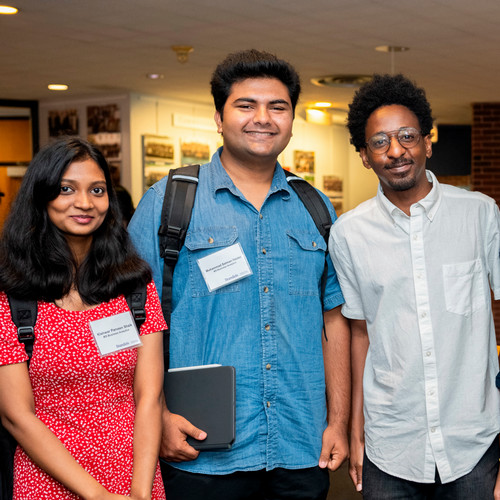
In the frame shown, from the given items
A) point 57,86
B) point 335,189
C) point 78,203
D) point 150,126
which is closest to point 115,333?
point 78,203

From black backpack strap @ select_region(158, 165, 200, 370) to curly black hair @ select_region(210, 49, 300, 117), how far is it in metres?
0.30

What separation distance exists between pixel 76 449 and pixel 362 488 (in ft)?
2.81

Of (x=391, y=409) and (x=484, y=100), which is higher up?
(x=484, y=100)

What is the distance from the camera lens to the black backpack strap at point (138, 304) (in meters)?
1.92

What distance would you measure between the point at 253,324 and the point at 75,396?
21.2 inches

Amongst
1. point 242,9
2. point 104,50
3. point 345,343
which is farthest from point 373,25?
point 345,343

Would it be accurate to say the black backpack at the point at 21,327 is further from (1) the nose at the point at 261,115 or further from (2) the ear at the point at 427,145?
(2) the ear at the point at 427,145

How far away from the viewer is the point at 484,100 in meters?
9.48

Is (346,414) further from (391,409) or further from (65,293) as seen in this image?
(65,293)

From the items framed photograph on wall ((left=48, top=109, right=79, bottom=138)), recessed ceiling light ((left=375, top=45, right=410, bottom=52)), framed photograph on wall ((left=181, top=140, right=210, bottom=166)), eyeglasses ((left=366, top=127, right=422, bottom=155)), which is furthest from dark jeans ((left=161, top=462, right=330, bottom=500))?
framed photograph on wall ((left=48, top=109, right=79, bottom=138))

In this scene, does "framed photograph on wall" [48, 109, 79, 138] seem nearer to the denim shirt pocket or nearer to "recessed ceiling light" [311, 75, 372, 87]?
"recessed ceiling light" [311, 75, 372, 87]

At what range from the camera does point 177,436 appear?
2.03 meters

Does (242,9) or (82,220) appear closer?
(82,220)

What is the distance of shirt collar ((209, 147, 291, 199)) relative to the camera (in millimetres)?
2141
